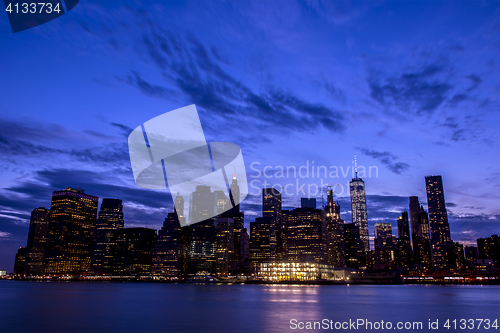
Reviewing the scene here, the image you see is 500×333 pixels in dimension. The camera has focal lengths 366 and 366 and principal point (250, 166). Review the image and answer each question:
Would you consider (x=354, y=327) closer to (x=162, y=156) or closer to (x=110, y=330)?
(x=110, y=330)

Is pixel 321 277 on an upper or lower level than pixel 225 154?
lower

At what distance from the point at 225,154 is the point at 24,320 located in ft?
89.1

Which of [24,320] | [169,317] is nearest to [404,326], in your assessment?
[169,317]

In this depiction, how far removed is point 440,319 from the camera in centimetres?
3416

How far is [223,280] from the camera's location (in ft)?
653

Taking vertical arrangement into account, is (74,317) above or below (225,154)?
below

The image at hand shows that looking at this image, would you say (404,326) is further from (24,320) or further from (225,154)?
(24,320)

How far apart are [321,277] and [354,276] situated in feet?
76.4

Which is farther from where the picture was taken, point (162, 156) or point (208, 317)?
point (208, 317)

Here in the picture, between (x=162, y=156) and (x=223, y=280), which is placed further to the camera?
(x=223, y=280)

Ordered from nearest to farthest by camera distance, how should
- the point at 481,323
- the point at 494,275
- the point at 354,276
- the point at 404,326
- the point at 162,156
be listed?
the point at 162,156, the point at 404,326, the point at 481,323, the point at 494,275, the point at 354,276

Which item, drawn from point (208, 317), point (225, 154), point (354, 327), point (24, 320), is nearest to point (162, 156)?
point (225, 154)

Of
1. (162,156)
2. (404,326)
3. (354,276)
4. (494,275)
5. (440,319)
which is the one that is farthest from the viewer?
(354,276)

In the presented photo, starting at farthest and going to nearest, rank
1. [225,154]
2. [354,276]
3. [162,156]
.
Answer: [354,276] → [225,154] → [162,156]
